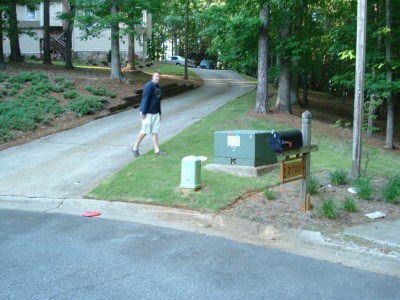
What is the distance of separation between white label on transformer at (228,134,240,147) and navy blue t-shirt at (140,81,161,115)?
7.50 feet

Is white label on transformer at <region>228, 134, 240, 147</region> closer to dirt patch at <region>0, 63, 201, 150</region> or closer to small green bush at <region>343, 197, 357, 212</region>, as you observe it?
small green bush at <region>343, 197, 357, 212</region>

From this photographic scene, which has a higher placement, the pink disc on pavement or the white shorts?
the white shorts

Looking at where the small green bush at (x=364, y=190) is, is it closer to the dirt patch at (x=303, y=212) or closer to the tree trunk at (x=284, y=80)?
the dirt patch at (x=303, y=212)

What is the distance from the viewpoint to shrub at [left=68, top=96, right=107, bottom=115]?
57.1 ft

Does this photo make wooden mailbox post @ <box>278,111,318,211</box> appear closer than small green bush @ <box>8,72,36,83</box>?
Yes

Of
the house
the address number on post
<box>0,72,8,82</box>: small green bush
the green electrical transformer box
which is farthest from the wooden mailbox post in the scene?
the house

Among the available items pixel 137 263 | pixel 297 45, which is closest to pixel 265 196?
pixel 137 263

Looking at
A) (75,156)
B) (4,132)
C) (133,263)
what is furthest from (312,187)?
(4,132)

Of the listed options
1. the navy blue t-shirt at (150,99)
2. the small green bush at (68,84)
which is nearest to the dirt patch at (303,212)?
the navy blue t-shirt at (150,99)

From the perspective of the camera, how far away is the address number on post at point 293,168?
675 cm

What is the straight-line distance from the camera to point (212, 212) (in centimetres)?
735

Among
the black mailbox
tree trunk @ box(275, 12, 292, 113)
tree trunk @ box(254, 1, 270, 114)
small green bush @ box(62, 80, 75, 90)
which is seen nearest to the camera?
the black mailbox

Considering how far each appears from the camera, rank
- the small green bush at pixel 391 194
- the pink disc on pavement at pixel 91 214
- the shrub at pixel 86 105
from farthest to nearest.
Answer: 1. the shrub at pixel 86 105
2. the small green bush at pixel 391 194
3. the pink disc on pavement at pixel 91 214

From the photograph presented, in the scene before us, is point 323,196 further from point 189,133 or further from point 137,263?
point 189,133
